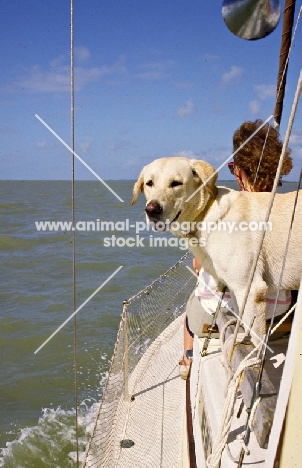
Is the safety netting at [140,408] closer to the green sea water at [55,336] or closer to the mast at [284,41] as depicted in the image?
the green sea water at [55,336]

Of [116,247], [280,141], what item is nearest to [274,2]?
[280,141]

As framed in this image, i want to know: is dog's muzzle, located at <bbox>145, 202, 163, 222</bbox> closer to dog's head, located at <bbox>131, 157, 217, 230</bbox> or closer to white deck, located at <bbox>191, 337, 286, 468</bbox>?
dog's head, located at <bbox>131, 157, 217, 230</bbox>

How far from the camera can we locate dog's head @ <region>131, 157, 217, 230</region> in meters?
2.80

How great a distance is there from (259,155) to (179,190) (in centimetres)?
74

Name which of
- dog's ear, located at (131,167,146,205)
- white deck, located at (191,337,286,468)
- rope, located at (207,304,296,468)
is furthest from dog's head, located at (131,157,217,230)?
rope, located at (207,304,296,468)

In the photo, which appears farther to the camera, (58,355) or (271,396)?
(58,355)

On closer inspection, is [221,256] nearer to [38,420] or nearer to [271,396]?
[271,396]

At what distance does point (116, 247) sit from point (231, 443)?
17.2m

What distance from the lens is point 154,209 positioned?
2773mm

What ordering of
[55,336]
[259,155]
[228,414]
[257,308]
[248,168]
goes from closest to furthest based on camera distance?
[228,414] < [257,308] < [259,155] < [248,168] < [55,336]

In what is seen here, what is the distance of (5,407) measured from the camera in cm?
656

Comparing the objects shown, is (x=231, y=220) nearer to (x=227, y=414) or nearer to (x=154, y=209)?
(x=154, y=209)

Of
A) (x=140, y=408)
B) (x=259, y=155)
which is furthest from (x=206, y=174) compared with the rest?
(x=140, y=408)

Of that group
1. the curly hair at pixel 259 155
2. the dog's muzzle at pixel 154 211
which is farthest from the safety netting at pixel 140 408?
the curly hair at pixel 259 155
